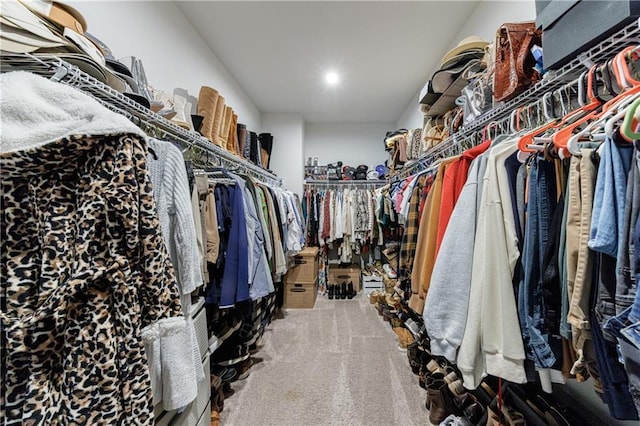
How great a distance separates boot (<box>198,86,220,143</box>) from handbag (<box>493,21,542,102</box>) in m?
1.82

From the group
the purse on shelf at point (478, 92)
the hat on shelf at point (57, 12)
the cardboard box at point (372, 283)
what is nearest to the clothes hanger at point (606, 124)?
the purse on shelf at point (478, 92)

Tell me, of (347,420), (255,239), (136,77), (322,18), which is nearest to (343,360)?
(347,420)

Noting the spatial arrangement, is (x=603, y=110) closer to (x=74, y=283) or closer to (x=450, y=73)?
(x=450, y=73)

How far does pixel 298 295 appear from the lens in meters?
3.11

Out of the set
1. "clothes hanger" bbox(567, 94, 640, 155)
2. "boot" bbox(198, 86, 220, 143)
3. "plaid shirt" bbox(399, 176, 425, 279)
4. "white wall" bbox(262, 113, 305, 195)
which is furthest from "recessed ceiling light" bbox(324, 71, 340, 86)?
"clothes hanger" bbox(567, 94, 640, 155)

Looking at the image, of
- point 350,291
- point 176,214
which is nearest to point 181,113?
point 176,214

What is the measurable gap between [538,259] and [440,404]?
3.79 ft

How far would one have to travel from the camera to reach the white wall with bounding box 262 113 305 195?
3.78 m

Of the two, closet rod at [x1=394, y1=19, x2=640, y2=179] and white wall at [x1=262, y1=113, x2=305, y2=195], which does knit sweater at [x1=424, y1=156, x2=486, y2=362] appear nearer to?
closet rod at [x1=394, y1=19, x2=640, y2=179]

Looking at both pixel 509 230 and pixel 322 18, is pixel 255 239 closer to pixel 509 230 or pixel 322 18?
pixel 509 230

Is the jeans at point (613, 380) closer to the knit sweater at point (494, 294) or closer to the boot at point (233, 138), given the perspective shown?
the knit sweater at point (494, 294)

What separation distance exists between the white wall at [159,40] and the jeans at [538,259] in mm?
1957

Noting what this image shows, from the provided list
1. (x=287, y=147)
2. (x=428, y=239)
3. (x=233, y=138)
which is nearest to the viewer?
(x=428, y=239)

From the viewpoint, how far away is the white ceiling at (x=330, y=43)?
1.82 metres
